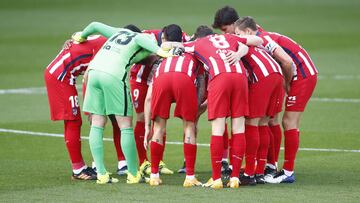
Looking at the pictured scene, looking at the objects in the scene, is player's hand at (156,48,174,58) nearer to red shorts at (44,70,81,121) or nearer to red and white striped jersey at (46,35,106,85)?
red and white striped jersey at (46,35,106,85)

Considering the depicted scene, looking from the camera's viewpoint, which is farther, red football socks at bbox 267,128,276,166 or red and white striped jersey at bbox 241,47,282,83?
red football socks at bbox 267,128,276,166

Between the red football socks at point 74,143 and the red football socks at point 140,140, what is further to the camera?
the red football socks at point 140,140

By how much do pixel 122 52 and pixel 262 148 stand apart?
2.07m

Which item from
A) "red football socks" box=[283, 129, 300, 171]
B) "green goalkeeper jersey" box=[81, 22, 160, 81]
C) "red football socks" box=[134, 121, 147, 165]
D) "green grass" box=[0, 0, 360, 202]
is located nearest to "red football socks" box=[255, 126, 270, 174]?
"red football socks" box=[283, 129, 300, 171]

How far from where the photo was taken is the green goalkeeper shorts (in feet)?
41.7

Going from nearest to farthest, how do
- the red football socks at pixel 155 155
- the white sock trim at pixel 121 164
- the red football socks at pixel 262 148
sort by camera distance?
the red football socks at pixel 155 155 → the red football socks at pixel 262 148 → the white sock trim at pixel 121 164

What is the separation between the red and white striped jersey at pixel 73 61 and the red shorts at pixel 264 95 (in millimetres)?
2168

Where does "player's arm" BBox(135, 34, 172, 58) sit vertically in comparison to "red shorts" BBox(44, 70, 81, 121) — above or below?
above

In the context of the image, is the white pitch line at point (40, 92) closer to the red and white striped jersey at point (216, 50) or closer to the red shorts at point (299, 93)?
the red shorts at point (299, 93)

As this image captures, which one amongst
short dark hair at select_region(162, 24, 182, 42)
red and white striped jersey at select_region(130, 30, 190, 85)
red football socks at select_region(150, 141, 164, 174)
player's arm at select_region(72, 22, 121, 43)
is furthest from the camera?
red and white striped jersey at select_region(130, 30, 190, 85)

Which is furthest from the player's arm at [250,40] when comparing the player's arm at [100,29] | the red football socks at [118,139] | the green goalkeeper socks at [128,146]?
the red football socks at [118,139]

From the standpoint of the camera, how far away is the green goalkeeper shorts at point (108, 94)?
12695 mm

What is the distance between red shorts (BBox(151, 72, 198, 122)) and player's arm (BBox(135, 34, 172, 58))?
259mm

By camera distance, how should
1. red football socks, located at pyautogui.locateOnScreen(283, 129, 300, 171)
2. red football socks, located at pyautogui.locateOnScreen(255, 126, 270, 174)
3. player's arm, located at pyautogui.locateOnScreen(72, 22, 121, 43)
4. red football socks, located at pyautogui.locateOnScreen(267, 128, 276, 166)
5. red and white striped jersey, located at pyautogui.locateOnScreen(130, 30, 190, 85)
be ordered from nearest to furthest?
red football socks, located at pyautogui.locateOnScreen(255, 126, 270, 174), player's arm, located at pyautogui.locateOnScreen(72, 22, 121, 43), red football socks, located at pyautogui.locateOnScreen(283, 129, 300, 171), red football socks, located at pyautogui.locateOnScreen(267, 128, 276, 166), red and white striped jersey, located at pyautogui.locateOnScreen(130, 30, 190, 85)
